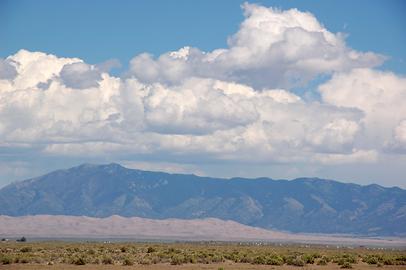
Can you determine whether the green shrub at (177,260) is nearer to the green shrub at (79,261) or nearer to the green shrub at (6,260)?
the green shrub at (79,261)

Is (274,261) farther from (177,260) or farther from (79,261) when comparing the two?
(79,261)

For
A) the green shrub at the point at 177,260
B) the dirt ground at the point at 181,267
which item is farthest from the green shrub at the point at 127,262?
the green shrub at the point at 177,260

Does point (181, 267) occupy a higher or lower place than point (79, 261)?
lower

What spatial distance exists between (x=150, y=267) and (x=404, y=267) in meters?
23.7

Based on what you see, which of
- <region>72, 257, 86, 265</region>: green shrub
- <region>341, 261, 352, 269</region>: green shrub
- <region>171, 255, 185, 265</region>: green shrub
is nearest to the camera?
<region>72, 257, 86, 265</region>: green shrub

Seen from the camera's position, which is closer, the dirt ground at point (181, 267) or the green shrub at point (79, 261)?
the dirt ground at point (181, 267)

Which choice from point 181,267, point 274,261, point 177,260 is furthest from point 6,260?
point 274,261

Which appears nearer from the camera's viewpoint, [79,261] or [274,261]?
[79,261]

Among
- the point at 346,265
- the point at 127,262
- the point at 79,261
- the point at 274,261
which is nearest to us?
the point at 79,261

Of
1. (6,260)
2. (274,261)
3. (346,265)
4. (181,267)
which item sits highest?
(274,261)

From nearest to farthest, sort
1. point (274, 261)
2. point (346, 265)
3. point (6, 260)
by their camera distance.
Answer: point (6, 260)
point (346, 265)
point (274, 261)

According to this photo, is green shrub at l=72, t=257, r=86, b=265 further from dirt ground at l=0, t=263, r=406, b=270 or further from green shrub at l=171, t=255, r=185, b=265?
green shrub at l=171, t=255, r=185, b=265

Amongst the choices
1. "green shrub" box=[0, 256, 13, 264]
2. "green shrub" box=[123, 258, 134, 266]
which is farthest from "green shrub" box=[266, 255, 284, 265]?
"green shrub" box=[0, 256, 13, 264]

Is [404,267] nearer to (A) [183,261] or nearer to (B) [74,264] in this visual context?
(A) [183,261]
